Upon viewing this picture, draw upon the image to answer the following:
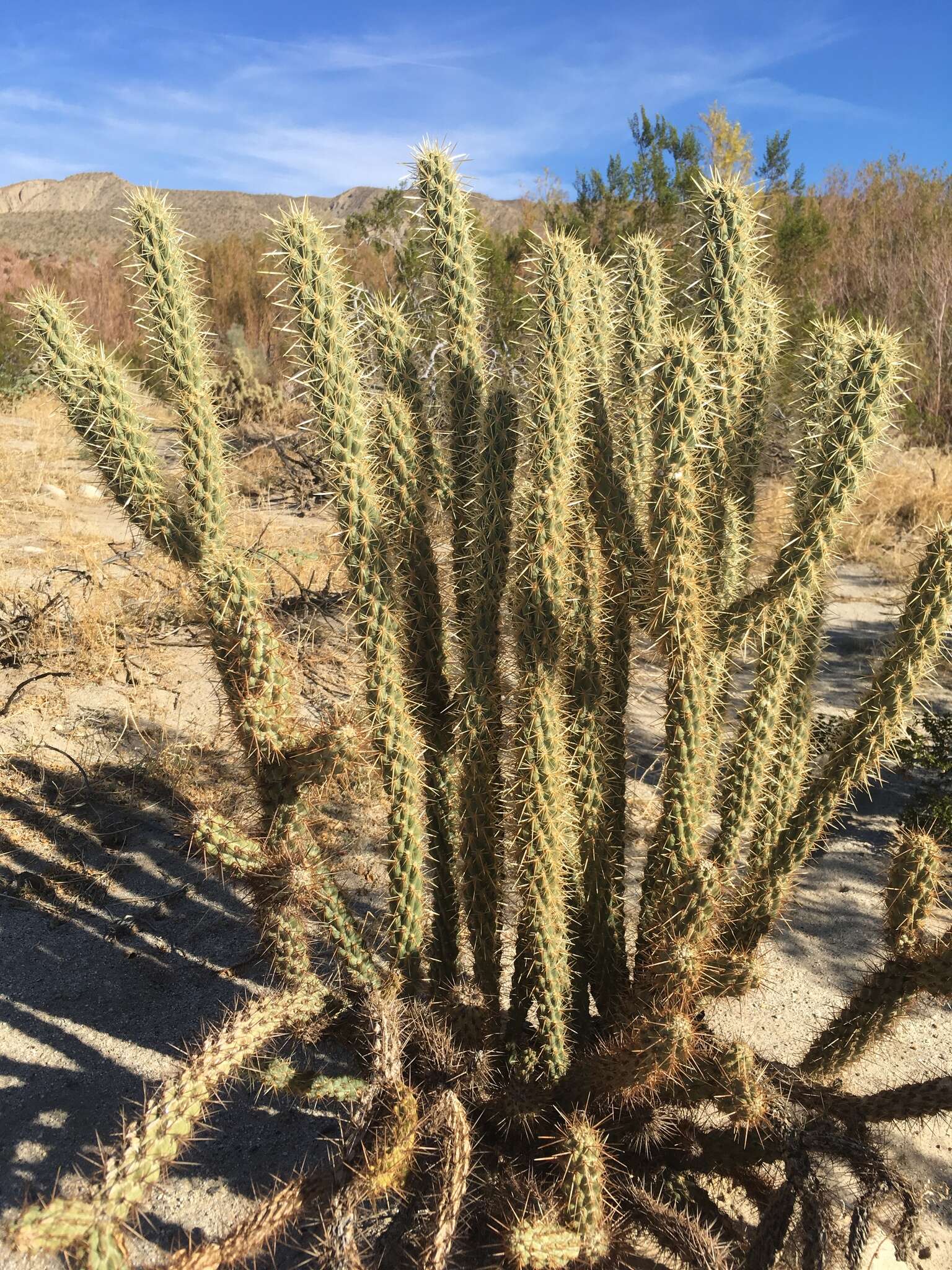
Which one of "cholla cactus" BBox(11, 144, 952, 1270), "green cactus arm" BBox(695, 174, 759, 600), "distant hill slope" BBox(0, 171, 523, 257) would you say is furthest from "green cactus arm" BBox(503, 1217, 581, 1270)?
"distant hill slope" BBox(0, 171, 523, 257)

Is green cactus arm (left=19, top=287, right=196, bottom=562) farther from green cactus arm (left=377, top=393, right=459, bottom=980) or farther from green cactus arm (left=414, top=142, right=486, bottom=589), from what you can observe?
green cactus arm (left=414, top=142, right=486, bottom=589)

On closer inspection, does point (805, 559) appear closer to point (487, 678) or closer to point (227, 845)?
point (487, 678)

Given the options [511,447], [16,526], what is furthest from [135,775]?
[16,526]

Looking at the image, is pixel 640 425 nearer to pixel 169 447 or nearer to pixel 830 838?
pixel 169 447

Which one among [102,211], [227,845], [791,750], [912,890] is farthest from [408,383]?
[102,211]

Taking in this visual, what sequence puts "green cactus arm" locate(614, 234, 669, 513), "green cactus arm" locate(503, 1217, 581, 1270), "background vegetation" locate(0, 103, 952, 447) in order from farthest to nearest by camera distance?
"background vegetation" locate(0, 103, 952, 447)
"green cactus arm" locate(614, 234, 669, 513)
"green cactus arm" locate(503, 1217, 581, 1270)

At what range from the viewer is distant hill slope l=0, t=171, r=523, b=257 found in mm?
34531

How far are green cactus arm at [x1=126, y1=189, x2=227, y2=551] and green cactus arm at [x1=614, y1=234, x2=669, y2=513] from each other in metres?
1.10

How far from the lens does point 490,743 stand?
2.27m

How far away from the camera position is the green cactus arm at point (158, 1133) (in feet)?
4.76

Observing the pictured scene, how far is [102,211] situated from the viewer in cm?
4222

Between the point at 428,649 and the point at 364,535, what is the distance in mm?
390

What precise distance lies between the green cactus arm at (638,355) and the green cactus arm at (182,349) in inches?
43.5

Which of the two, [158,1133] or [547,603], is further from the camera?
[547,603]
